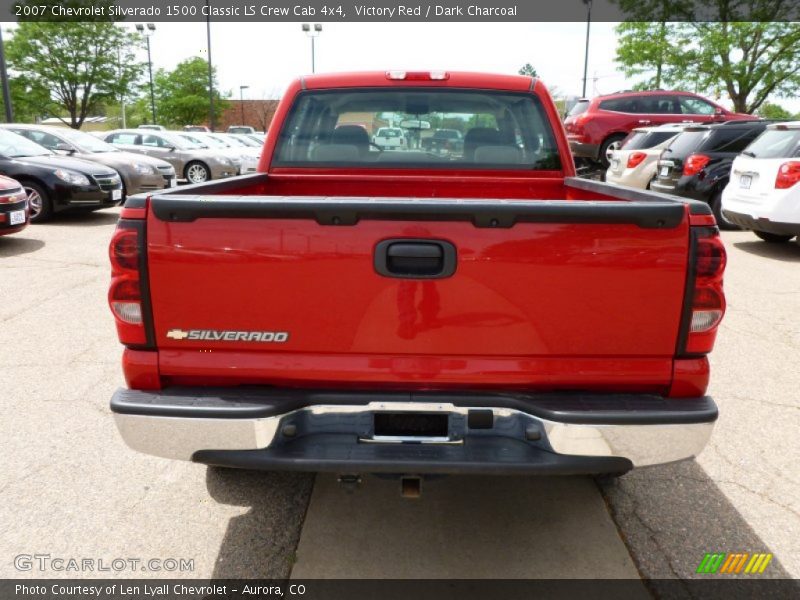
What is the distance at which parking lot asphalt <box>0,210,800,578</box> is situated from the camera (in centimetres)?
269

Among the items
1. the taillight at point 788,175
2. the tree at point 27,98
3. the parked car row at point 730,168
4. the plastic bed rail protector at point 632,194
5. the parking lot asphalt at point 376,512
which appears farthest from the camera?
the tree at point 27,98

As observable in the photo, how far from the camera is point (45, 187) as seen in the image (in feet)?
Answer: 35.8

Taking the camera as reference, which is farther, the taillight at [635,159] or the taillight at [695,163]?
the taillight at [635,159]

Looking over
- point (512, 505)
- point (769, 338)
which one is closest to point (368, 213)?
point (512, 505)

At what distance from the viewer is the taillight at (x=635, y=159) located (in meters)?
12.7

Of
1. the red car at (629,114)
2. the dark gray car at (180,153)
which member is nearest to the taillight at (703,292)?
the red car at (629,114)

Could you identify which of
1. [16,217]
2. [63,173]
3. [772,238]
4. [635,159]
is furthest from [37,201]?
[772,238]

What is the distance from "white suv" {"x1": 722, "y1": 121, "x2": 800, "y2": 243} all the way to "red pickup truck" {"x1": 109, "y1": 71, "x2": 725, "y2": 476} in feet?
23.6

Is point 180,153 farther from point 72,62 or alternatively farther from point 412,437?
point 72,62

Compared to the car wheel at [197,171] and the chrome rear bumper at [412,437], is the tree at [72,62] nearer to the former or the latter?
the car wheel at [197,171]

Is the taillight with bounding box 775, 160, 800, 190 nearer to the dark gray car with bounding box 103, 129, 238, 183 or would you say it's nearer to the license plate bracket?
the license plate bracket

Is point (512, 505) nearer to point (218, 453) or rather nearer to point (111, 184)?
point (218, 453)

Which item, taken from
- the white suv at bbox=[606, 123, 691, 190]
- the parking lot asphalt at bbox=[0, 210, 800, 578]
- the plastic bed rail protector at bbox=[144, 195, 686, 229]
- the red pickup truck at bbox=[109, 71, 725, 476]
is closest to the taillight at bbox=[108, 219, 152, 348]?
the red pickup truck at bbox=[109, 71, 725, 476]

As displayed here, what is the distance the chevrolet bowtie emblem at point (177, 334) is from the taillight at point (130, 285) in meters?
0.07
